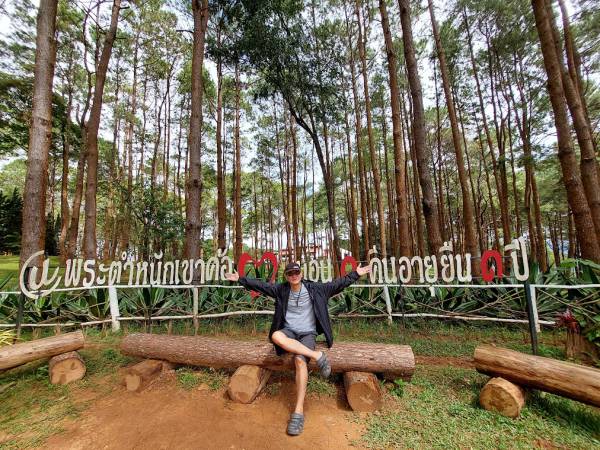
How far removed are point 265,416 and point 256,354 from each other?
57cm

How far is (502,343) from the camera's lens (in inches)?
156

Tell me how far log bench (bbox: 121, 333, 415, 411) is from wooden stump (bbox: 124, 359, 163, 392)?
0.45ft

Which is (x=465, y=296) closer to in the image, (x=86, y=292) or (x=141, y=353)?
(x=141, y=353)

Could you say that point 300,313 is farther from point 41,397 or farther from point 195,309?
point 41,397

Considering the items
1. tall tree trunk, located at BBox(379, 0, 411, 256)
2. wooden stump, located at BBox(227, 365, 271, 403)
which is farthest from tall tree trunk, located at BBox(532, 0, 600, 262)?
wooden stump, located at BBox(227, 365, 271, 403)

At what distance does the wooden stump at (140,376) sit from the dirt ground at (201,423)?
0.07 meters

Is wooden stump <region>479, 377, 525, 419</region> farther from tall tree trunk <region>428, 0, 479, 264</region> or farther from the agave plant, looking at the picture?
the agave plant

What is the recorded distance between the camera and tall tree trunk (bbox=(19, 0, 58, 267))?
444cm

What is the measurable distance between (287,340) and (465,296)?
3.74 meters

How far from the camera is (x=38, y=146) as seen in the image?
4.50 metres

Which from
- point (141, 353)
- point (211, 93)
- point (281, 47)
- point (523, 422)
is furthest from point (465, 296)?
point (211, 93)

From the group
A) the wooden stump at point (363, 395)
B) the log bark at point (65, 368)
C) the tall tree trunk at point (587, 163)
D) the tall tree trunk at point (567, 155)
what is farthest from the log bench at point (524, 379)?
the log bark at point (65, 368)

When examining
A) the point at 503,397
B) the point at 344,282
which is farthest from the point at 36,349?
the point at 503,397

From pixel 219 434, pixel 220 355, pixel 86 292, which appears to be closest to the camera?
pixel 219 434
